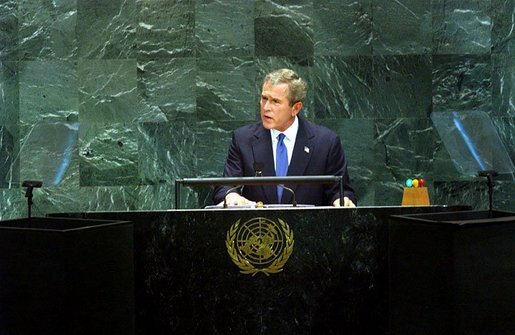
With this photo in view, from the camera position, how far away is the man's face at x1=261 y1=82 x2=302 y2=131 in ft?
19.6

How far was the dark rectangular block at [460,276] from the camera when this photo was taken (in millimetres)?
3537

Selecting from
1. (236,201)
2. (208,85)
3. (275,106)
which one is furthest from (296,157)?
(208,85)

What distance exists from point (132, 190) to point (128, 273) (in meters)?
3.47

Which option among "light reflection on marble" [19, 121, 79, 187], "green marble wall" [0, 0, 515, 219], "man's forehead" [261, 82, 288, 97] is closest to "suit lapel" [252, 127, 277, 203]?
"man's forehead" [261, 82, 288, 97]

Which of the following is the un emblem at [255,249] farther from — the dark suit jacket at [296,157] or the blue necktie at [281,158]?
the blue necktie at [281,158]

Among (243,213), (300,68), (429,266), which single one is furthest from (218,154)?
(429,266)

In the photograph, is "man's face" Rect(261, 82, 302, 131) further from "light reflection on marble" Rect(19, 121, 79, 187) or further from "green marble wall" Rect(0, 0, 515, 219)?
"light reflection on marble" Rect(19, 121, 79, 187)

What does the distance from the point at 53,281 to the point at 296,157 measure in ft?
8.76

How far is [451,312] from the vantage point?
354 centimetres

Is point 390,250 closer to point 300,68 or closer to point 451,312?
point 451,312

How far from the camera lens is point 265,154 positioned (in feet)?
19.3

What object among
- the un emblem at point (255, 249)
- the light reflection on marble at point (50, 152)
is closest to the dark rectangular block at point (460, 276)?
the un emblem at point (255, 249)

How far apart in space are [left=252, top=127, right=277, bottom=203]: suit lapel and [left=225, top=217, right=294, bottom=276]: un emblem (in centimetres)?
146

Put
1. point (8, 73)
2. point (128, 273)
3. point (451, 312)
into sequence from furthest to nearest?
1. point (8, 73)
2. point (128, 273)
3. point (451, 312)
